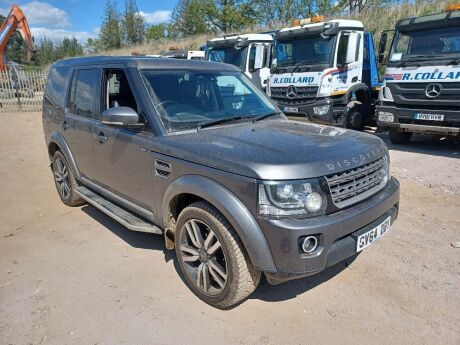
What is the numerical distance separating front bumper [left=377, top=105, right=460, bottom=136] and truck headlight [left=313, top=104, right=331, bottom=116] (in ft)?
3.68

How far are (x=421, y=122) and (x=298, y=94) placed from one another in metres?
2.89

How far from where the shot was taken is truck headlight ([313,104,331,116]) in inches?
346

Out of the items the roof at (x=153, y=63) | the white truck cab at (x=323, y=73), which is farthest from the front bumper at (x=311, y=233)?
the white truck cab at (x=323, y=73)

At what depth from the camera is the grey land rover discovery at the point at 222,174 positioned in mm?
2439

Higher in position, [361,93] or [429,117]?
[361,93]

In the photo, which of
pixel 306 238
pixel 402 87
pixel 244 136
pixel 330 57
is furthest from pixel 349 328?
pixel 330 57

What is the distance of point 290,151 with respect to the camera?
2650mm

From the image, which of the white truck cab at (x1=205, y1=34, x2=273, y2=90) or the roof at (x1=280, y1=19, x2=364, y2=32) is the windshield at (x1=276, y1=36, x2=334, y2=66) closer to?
the roof at (x1=280, y1=19, x2=364, y2=32)

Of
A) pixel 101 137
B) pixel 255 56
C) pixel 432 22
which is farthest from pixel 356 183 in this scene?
pixel 255 56

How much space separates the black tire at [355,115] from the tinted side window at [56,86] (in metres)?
6.72

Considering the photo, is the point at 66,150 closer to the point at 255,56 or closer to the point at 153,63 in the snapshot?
the point at 153,63

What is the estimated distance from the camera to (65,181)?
203 inches

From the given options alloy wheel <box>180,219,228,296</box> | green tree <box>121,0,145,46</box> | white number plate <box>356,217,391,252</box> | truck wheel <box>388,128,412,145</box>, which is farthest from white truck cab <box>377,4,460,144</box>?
green tree <box>121,0,145,46</box>

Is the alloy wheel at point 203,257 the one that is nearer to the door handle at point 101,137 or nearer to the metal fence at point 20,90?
the door handle at point 101,137
